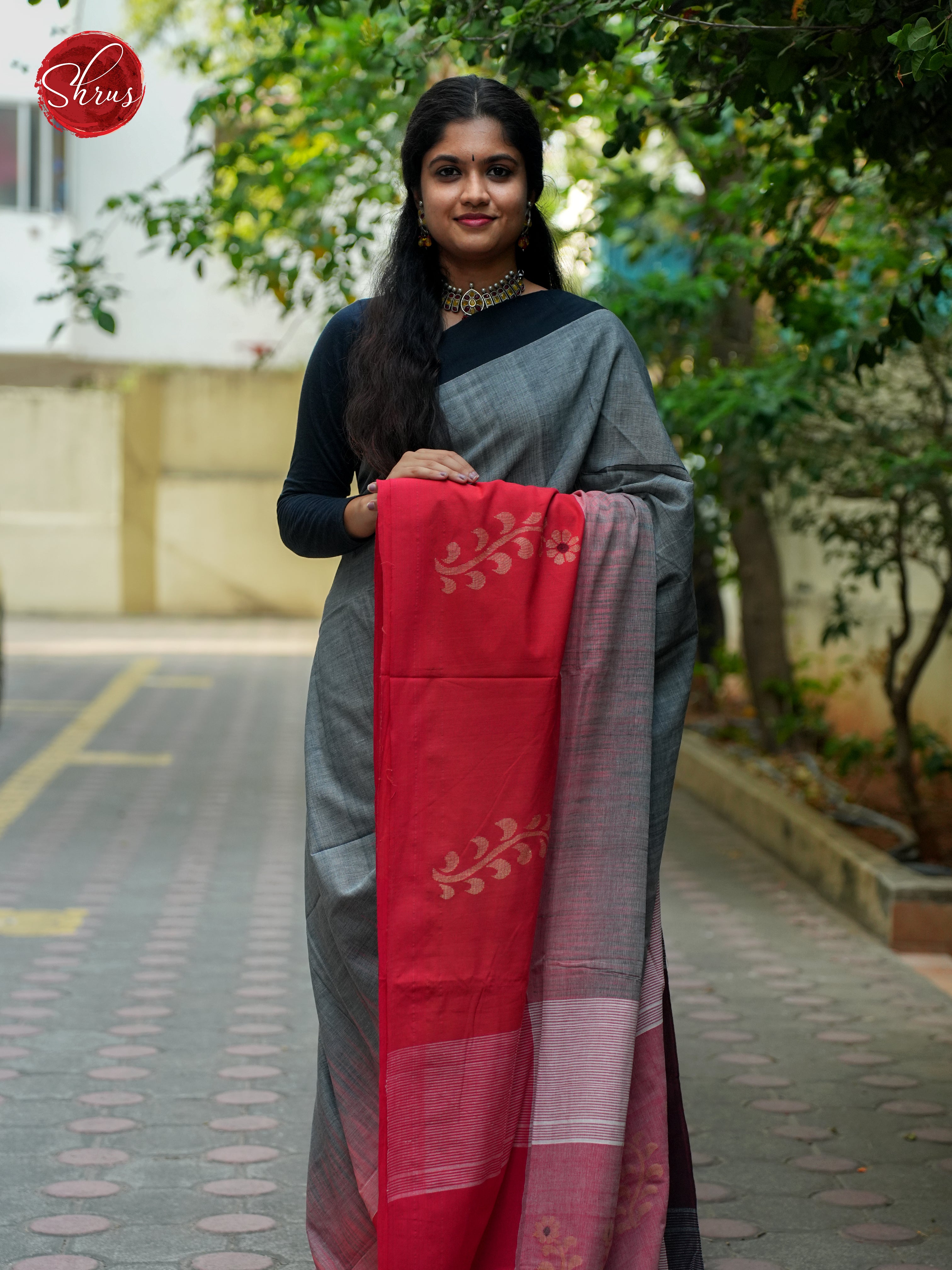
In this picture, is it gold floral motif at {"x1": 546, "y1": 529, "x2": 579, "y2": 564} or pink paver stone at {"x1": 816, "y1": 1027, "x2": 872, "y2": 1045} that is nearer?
gold floral motif at {"x1": 546, "y1": 529, "x2": 579, "y2": 564}

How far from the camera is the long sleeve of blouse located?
2.65 m

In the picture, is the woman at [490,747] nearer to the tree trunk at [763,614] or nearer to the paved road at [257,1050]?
the paved road at [257,1050]

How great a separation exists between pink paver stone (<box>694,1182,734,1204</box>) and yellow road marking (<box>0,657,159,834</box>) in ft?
16.2

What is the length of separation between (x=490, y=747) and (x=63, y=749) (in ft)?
27.8

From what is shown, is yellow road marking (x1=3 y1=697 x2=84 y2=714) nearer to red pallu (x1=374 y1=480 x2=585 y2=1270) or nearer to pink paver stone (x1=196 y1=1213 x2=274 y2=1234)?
pink paver stone (x1=196 y1=1213 x2=274 y2=1234)

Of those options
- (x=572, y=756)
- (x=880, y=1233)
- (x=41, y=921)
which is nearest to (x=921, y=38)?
(x=572, y=756)

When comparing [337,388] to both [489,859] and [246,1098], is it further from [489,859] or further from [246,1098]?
[246,1098]

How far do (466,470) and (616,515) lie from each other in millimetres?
239

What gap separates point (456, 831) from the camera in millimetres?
2414

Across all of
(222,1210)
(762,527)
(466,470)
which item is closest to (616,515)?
(466,470)

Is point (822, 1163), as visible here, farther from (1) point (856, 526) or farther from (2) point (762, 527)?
(2) point (762, 527)

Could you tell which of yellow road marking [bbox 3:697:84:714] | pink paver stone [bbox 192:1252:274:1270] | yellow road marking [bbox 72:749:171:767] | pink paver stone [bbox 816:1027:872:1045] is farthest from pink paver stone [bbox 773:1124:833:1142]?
yellow road marking [bbox 3:697:84:714]

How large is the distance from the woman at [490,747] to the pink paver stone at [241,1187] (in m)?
0.79

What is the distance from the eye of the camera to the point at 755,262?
7.75m
